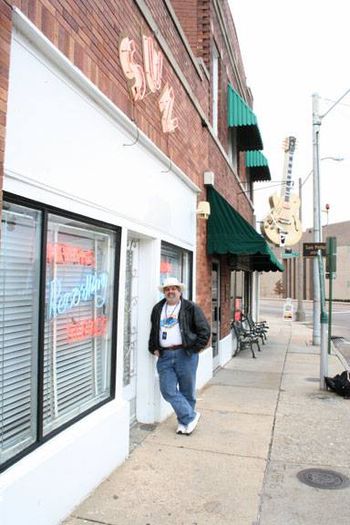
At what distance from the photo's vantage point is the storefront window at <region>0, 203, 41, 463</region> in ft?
10.7

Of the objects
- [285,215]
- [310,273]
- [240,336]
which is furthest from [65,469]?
[310,273]

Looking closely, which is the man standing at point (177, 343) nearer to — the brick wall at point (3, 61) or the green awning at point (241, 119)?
the brick wall at point (3, 61)

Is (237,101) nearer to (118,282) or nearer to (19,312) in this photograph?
(118,282)

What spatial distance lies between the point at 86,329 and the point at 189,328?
1.49m

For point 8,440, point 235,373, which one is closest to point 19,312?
point 8,440

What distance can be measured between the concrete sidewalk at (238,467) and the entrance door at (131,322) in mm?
527

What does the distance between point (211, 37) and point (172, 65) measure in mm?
3509

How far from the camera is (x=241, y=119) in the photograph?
38.7ft

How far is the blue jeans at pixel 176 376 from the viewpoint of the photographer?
5605 millimetres

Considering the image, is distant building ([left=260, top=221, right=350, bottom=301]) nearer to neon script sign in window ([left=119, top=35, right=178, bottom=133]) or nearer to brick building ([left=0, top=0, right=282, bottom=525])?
neon script sign in window ([left=119, top=35, right=178, bottom=133])

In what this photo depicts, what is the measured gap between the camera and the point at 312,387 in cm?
848

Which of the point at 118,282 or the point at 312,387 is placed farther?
the point at 312,387

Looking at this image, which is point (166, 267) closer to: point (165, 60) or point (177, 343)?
point (177, 343)

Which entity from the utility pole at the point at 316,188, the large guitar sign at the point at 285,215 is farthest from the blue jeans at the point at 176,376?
the utility pole at the point at 316,188
